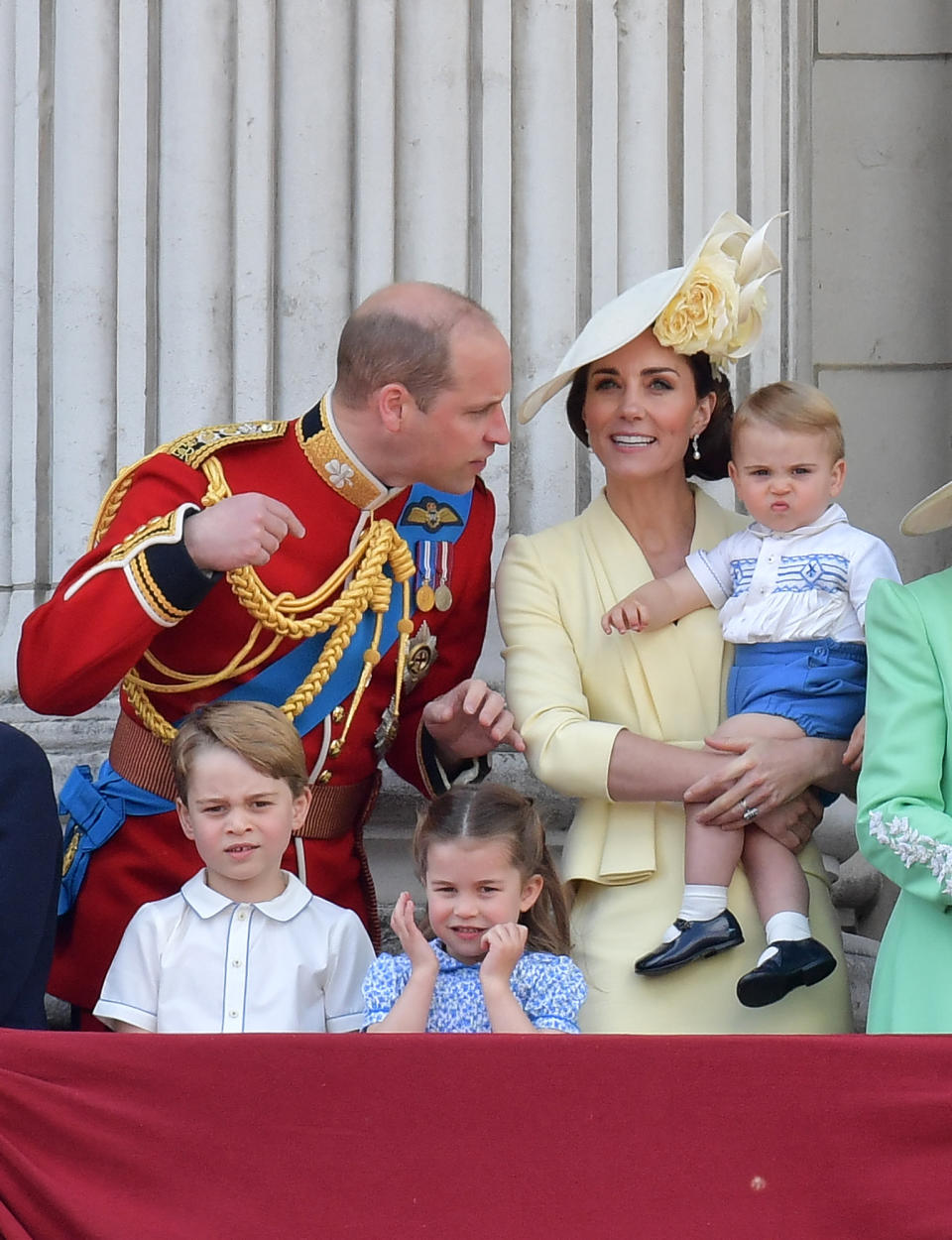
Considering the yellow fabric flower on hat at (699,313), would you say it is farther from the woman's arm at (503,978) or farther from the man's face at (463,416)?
the woman's arm at (503,978)

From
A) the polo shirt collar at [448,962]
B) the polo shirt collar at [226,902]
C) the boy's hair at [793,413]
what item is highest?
the boy's hair at [793,413]

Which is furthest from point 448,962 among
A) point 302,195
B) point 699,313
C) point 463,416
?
point 302,195

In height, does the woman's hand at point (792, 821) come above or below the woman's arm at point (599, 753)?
below

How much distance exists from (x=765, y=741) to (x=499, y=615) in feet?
1.75

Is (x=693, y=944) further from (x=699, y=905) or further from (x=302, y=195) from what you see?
(x=302, y=195)

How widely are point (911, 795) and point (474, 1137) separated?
33.8 inches

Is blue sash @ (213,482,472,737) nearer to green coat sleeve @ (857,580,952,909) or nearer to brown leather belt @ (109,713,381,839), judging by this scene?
brown leather belt @ (109,713,381,839)

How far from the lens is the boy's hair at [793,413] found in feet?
11.0

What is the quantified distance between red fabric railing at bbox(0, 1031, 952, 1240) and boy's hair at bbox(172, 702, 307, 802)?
691 mm

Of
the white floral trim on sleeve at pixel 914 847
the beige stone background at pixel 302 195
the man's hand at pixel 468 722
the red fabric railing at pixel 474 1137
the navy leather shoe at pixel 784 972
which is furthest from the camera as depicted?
the beige stone background at pixel 302 195

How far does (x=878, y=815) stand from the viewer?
290 centimetres

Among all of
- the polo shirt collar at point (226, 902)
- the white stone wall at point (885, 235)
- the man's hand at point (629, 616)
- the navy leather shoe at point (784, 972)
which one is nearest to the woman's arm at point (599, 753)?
the man's hand at point (629, 616)

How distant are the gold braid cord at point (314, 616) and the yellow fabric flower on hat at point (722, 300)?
0.57m

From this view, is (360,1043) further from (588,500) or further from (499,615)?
(588,500)
